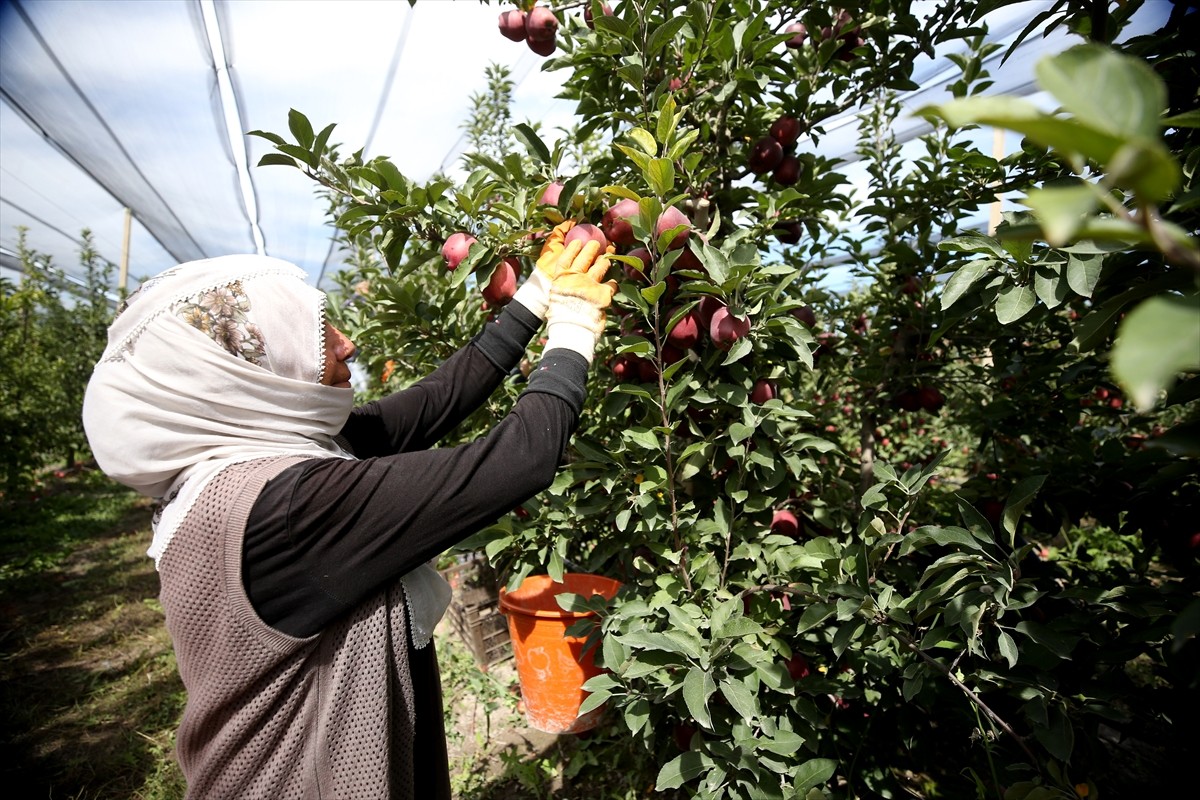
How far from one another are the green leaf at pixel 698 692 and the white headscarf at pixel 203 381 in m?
0.47

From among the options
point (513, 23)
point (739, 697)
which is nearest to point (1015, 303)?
point (739, 697)

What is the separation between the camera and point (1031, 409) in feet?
5.30

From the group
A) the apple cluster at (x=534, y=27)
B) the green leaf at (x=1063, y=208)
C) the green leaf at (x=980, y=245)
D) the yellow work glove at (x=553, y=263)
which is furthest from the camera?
the apple cluster at (x=534, y=27)

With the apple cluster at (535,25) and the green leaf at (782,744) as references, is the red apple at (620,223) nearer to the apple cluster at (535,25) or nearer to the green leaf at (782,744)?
the apple cluster at (535,25)

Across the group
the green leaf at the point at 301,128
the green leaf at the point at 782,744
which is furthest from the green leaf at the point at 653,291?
the green leaf at the point at 782,744

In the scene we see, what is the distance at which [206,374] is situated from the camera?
3.12 feet

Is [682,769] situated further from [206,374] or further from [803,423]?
[206,374]

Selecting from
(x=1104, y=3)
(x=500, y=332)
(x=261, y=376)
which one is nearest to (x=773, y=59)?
(x=1104, y=3)

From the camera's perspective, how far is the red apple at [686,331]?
47.9 inches

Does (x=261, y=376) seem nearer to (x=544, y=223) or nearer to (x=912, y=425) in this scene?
(x=544, y=223)

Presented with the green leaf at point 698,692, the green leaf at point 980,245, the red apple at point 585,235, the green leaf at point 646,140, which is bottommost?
the green leaf at point 698,692

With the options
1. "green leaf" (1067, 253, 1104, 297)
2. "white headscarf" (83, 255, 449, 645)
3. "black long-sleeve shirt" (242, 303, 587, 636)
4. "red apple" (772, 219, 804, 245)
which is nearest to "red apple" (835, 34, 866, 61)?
"red apple" (772, 219, 804, 245)

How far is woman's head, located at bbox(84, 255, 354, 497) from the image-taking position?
3.12ft

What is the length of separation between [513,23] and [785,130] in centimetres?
77
